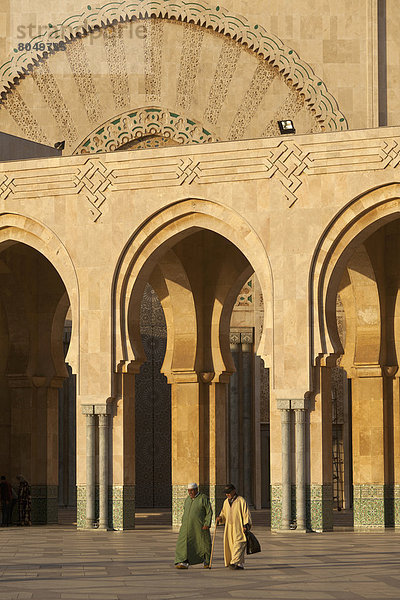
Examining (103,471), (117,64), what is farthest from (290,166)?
(117,64)

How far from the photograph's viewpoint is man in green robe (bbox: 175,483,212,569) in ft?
32.6

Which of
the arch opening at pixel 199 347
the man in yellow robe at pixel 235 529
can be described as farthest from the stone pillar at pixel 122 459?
the man in yellow robe at pixel 235 529

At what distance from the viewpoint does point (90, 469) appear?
14148 millimetres

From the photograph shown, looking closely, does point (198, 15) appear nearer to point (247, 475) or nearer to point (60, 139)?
point (60, 139)

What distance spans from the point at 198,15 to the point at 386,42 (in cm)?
285

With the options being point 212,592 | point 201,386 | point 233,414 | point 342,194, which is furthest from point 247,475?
point 212,592

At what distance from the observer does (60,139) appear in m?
19.7

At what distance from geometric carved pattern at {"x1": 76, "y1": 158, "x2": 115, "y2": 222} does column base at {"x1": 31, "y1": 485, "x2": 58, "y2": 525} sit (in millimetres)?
4035

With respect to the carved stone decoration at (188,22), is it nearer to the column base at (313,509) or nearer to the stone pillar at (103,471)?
the stone pillar at (103,471)

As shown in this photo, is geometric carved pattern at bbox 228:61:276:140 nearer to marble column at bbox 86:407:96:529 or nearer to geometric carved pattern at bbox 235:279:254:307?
geometric carved pattern at bbox 235:279:254:307

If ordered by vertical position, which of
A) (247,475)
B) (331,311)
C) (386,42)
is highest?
(386,42)

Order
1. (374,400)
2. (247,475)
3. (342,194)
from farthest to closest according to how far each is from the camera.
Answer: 1. (247,475)
2. (374,400)
3. (342,194)

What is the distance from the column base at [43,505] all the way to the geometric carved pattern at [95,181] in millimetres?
4035

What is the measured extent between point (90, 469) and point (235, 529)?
4434mm
